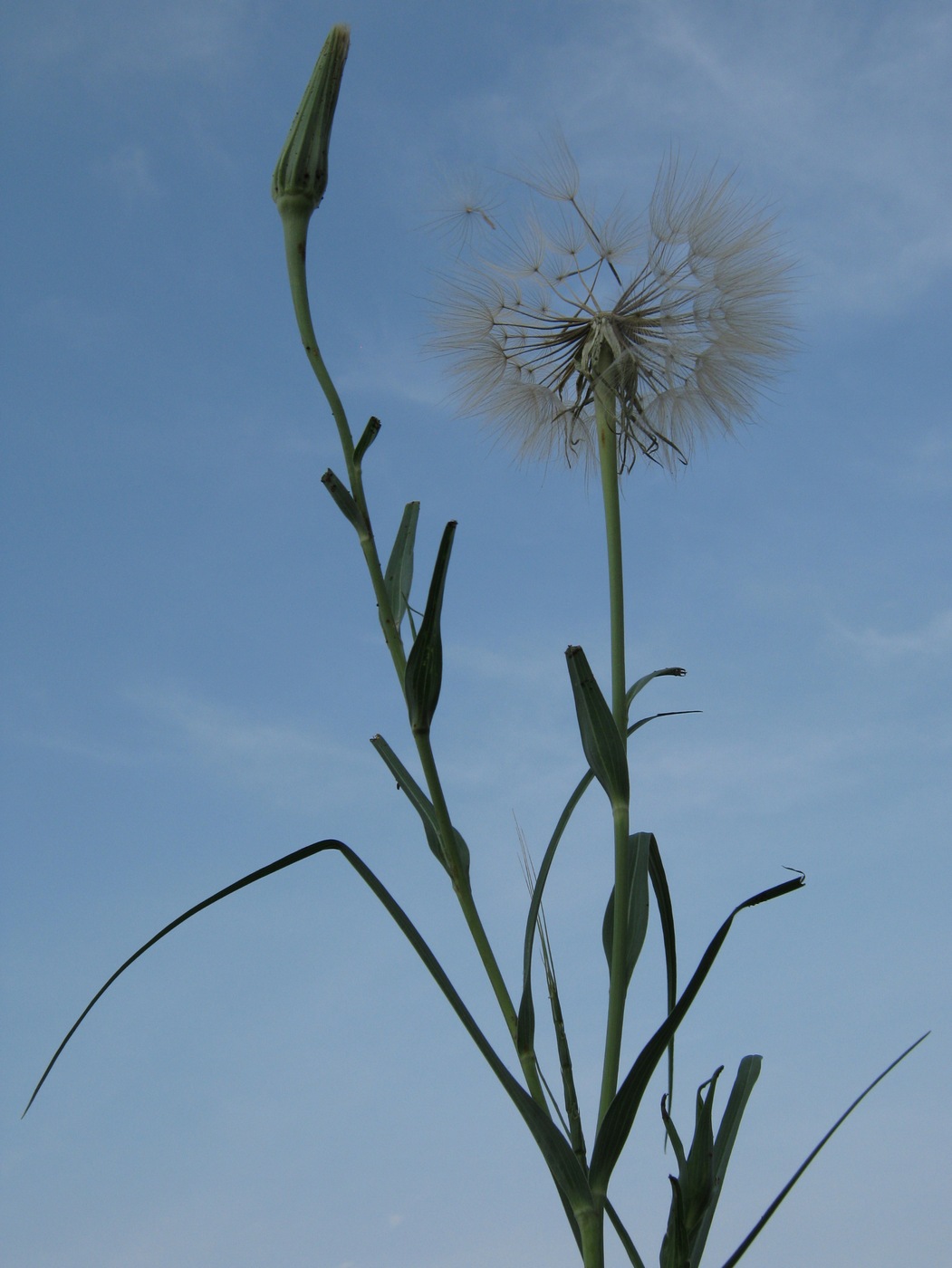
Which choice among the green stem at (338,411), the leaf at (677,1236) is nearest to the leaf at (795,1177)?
the leaf at (677,1236)

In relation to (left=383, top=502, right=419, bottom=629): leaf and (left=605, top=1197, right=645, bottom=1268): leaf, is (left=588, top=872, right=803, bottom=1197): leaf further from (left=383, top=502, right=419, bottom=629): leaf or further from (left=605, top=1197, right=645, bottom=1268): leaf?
(left=383, top=502, right=419, bottom=629): leaf

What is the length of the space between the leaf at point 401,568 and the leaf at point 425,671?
0.20ft

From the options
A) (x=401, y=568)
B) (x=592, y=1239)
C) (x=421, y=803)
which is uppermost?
(x=401, y=568)

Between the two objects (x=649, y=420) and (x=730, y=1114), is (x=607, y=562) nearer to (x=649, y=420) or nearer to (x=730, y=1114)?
(x=649, y=420)

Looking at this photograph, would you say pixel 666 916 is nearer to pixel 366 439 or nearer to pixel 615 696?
pixel 615 696

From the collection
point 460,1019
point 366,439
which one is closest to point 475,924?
point 460,1019

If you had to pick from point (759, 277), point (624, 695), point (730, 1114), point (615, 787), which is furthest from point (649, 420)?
point (730, 1114)

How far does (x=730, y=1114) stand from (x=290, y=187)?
121cm

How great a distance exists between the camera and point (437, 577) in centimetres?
131

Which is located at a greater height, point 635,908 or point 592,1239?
point 635,908

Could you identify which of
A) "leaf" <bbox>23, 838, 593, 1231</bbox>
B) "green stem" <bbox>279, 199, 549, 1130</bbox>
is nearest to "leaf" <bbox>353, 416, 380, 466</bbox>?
"green stem" <bbox>279, 199, 549, 1130</bbox>

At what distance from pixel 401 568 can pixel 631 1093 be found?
0.63 m

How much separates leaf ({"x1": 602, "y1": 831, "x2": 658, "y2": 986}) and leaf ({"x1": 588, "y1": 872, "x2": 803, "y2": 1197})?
0.10m

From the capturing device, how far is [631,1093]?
4.01ft
